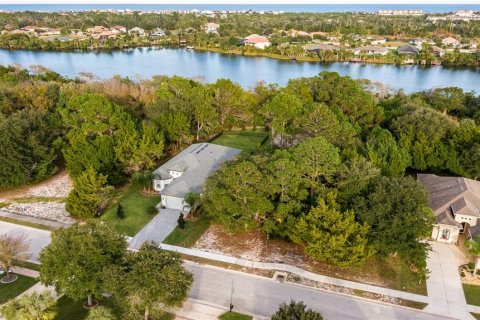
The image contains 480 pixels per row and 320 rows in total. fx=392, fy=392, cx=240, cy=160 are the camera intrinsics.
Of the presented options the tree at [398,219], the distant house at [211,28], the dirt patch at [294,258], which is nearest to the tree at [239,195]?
the dirt patch at [294,258]

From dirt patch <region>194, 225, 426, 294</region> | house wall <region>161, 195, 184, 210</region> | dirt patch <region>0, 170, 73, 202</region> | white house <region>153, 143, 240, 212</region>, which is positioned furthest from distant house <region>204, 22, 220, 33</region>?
dirt patch <region>194, 225, 426, 294</region>

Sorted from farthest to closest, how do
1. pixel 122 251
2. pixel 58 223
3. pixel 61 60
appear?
pixel 61 60
pixel 58 223
pixel 122 251

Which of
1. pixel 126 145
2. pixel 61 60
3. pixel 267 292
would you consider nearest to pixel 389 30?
pixel 61 60

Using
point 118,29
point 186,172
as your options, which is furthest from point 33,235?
point 118,29

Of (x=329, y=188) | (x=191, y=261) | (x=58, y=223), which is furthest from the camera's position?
(x=58, y=223)

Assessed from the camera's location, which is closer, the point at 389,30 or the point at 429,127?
the point at 429,127

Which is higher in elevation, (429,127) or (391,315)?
(429,127)

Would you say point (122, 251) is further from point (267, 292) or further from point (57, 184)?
point (57, 184)

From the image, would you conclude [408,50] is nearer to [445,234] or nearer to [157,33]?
[157,33]
